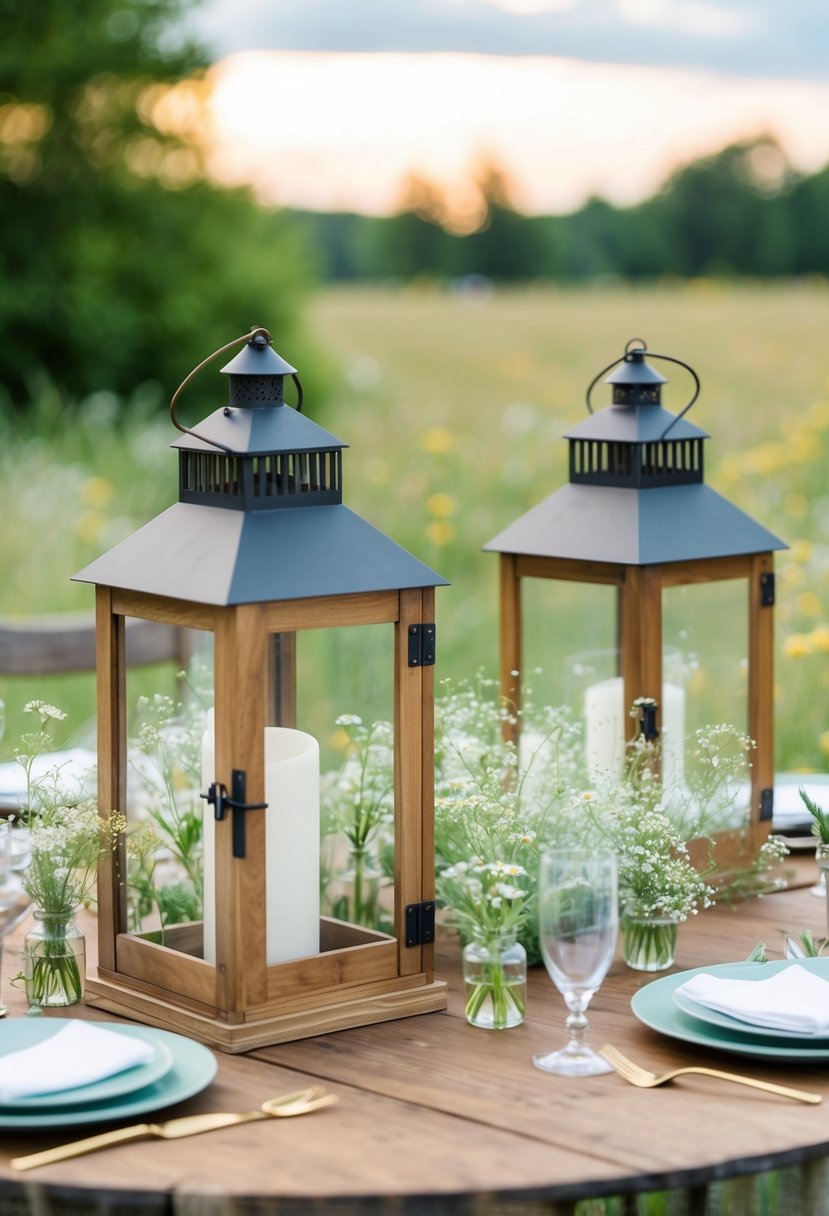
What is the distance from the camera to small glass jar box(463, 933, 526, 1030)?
69.7 inches

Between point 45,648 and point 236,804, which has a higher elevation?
point 45,648

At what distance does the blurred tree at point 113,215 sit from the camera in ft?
32.7

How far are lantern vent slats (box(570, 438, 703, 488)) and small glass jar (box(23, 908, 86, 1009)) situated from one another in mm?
1007

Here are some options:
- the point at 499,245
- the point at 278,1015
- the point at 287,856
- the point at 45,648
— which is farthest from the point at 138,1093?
the point at 499,245

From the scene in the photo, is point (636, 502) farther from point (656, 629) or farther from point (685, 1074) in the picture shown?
point (685, 1074)

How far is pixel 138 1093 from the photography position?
1.51 metres

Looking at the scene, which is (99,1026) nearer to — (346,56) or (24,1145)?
(24,1145)

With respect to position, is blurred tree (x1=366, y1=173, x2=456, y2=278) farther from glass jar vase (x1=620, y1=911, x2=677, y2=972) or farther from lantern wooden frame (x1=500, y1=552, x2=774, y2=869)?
glass jar vase (x1=620, y1=911, x2=677, y2=972)

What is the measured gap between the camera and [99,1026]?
165 cm

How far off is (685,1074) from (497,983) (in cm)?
26

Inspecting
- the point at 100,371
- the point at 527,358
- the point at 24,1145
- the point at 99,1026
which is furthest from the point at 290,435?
the point at 527,358

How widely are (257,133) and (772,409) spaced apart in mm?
4130

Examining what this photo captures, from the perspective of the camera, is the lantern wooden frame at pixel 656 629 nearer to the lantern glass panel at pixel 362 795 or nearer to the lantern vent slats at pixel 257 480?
the lantern glass panel at pixel 362 795

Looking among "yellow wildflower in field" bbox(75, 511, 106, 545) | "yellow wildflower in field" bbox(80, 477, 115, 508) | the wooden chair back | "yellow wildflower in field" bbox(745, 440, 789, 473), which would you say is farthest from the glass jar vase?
"yellow wildflower in field" bbox(80, 477, 115, 508)
